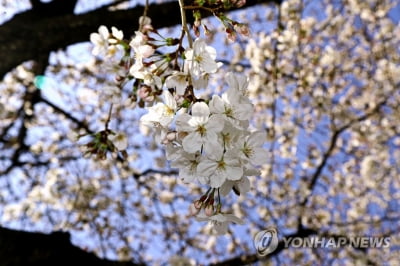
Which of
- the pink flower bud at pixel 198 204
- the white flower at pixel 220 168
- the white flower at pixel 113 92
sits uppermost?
the white flower at pixel 113 92

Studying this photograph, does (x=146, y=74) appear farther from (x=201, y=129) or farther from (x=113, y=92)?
(x=113, y=92)

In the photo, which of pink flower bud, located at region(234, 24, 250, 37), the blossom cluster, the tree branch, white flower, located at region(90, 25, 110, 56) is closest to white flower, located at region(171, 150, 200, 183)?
the blossom cluster

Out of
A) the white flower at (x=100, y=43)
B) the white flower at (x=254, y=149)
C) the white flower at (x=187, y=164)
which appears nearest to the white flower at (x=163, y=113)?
the white flower at (x=187, y=164)

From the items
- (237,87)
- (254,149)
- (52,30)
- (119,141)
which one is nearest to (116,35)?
(119,141)

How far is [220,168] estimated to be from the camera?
1.00 meters

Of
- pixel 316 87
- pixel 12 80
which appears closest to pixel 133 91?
pixel 316 87

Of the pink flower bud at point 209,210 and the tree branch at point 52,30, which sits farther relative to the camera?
the tree branch at point 52,30

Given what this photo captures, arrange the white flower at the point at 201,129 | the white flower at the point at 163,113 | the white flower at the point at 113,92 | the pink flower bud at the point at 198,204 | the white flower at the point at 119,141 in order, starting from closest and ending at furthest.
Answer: the white flower at the point at 201,129 → the white flower at the point at 163,113 → the pink flower bud at the point at 198,204 → the white flower at the point at 119,141 → the white flower at the point at 113,92

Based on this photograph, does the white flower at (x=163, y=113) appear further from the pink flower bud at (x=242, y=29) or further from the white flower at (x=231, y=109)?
the pink flower bud at (x=242, y=29)

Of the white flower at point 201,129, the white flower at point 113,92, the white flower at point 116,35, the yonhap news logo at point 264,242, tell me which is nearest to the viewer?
the white flower at point 201,129

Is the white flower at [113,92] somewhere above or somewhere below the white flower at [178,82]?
above

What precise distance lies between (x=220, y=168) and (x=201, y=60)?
333 mm

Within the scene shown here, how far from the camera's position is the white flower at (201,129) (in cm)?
98

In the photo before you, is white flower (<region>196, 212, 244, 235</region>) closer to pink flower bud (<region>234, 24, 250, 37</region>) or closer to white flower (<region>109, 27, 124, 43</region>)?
pink flower bud (<region>234, 24, 250, 37</region>)
